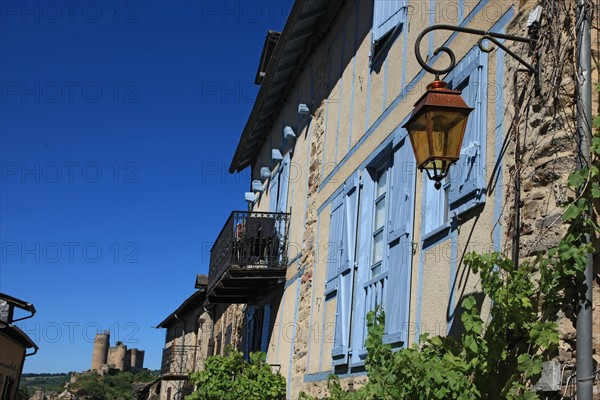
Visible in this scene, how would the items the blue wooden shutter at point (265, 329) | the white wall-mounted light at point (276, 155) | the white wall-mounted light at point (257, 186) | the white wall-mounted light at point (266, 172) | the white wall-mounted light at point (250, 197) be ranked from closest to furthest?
the blue wooden shutter at point (265, 329), the white wall-mounted light at point (276, 155), the white wall-mounted light at point (266, 172), the white wall-mounted light at point (257, 186), the white wall-mounted light at point (250, 197)

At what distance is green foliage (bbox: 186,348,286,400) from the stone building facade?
0.36 metres

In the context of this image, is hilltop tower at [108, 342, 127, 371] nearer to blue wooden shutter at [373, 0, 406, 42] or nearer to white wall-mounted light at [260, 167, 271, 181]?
white wall-mounted light at [260, 167, 271, 181]

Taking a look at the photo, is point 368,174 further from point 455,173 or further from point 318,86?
point 318,86

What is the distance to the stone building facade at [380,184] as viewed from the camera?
16.6 ft

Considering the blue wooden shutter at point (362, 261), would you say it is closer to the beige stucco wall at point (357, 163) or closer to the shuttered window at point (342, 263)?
the shuttered window at point (342, 263)

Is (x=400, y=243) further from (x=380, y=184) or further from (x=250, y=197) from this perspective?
(x=250, y=197)

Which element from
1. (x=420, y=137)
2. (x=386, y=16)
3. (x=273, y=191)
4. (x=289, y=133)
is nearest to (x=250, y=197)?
Result: (x=273, y=191)

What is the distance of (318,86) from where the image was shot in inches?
484

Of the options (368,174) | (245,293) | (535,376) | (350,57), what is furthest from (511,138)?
(245,293)

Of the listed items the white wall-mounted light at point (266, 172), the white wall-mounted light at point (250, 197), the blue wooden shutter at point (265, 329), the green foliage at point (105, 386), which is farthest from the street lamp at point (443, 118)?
the green foliage at point (105, 386)

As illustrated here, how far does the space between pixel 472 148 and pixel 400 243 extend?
1.66 meters

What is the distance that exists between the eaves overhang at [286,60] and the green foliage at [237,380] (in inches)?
194

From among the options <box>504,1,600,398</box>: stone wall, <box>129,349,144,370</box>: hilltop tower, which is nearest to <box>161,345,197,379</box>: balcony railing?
<box>504,1,600,398</box>: stone wall

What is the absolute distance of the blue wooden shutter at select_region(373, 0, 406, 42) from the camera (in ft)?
27.4
